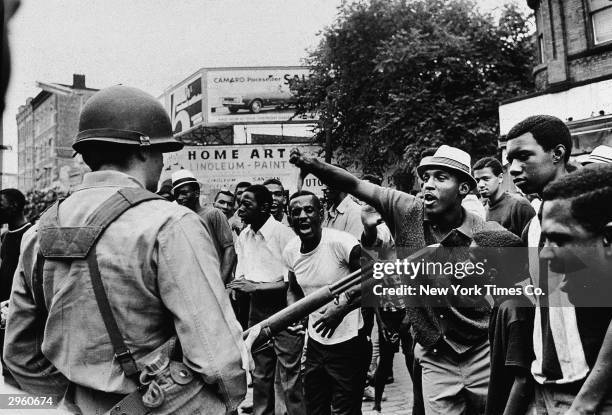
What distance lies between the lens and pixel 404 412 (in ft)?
16.8

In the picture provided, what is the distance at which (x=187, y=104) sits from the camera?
27875 millimetres

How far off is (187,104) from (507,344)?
26795 millimetres

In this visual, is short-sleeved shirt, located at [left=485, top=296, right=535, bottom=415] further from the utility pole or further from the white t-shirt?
the utility pole

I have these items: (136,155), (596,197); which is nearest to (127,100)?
(136,155)

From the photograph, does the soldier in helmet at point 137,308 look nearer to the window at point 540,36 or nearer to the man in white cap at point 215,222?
the man in white cap at point 215,222

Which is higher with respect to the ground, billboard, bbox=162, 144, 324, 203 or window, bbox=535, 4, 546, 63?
window, bbox=535, 4, 546, 63

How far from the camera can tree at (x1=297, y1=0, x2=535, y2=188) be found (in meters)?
17.0

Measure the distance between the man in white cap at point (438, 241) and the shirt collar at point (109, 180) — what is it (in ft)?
4.53

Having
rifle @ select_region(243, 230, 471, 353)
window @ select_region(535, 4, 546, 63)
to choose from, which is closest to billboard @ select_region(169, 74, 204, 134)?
window @ select_region(535, 4, 546, 63)

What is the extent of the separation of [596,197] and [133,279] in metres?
1.35

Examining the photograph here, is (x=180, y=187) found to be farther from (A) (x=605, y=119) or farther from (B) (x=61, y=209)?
(A) (x=605, y=119)

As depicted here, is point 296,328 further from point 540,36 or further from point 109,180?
point 540,36

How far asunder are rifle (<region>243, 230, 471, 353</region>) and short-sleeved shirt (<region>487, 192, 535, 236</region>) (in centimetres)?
127

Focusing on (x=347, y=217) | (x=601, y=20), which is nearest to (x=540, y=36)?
(x=601, y=20)
